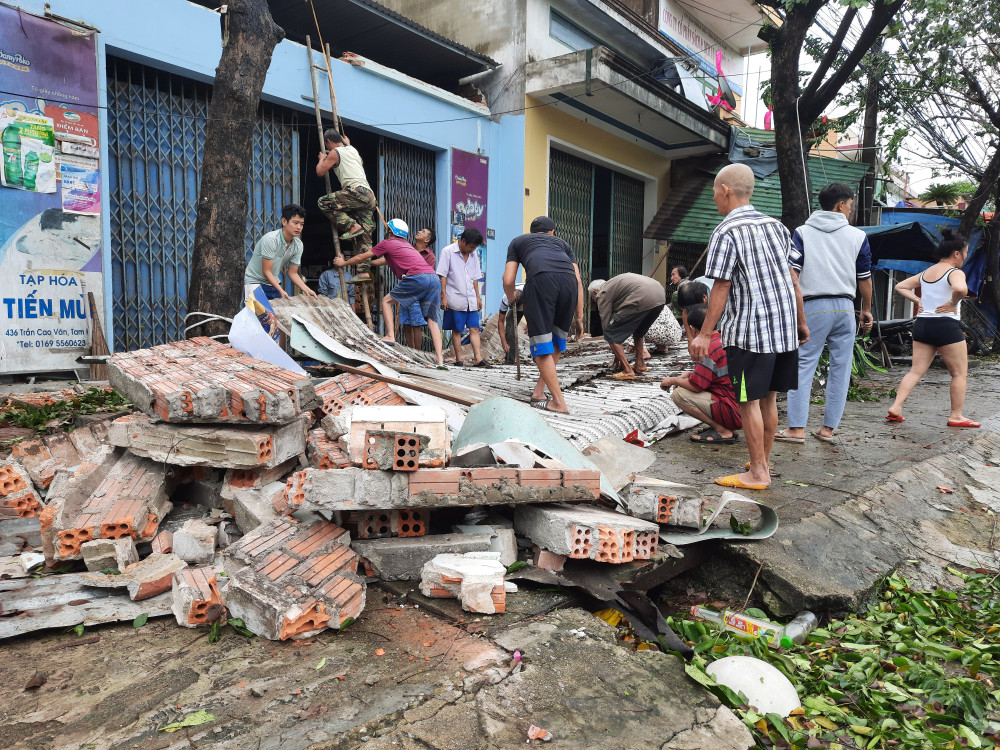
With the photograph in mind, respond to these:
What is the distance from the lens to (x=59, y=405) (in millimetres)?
4516

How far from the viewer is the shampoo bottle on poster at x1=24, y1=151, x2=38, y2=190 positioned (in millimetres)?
5676

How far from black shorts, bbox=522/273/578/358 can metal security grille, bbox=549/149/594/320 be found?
701cm

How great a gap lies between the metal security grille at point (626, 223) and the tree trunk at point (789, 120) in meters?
5.84

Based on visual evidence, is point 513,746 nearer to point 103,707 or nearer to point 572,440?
point 103,707

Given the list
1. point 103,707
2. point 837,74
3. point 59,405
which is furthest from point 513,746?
point 837,74

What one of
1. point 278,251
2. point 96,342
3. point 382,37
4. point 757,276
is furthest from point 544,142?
point 757,276

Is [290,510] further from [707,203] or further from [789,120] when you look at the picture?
[707,203]

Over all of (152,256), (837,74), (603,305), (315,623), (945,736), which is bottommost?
(945,736)

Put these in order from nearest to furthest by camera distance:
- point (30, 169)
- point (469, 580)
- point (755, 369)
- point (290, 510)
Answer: point (469, 580), point (290, 510), point (755, 369), point (30, 169)

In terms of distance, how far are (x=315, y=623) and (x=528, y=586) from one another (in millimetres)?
796

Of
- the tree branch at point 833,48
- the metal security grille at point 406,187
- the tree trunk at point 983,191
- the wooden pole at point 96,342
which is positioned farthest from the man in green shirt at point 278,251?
the tree trunk at point 983,191

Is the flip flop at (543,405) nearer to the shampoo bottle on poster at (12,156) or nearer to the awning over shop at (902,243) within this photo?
the shampoo bottle on poster at (12,156)

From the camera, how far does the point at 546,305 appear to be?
4.98 m

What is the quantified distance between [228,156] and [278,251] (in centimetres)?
133
